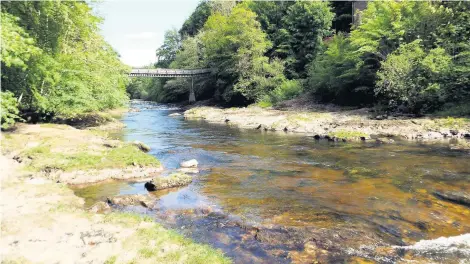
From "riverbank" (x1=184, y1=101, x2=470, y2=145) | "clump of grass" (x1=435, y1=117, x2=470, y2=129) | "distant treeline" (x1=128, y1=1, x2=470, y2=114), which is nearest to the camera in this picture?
"riverbank" (x1=184, y1=101, x2=470, y2=145)

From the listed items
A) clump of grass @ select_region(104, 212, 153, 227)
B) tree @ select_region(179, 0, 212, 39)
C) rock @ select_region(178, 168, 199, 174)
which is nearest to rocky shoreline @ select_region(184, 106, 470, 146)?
rock @ select_region(178, 168, 199, 174)

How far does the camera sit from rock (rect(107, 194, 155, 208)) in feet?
38.0

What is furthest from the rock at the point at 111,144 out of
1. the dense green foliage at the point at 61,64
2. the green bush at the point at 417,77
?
the green bush at the point at 417,77

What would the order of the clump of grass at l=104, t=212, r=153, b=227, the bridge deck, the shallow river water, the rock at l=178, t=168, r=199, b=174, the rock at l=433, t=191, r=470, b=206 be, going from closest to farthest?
the shallow river water < the clump of grass at l=104, t=212, r=153, b=227 < the rock at l=433, t=191, r=470, b=206 < the rock at l=178, t=168, r=199, b=174 < the bridge deck

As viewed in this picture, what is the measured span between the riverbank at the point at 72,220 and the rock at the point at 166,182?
5.68 feet

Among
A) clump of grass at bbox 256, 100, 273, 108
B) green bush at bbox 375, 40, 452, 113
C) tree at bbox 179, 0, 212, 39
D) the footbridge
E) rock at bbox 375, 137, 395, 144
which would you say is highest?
tree at bbox 179, 0, 212, 39

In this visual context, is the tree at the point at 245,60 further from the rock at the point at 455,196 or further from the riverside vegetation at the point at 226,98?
the rock at the point at 455,196

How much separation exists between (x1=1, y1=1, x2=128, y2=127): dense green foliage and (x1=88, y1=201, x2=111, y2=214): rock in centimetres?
1123

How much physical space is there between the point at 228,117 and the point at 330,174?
90.1 feet

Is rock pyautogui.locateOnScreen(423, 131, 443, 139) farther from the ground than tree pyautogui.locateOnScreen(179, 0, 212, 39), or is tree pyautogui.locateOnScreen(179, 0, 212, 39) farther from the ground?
tree pyautogui.locateOnScreen(179, 0, 212, 39)

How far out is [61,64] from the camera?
24.6 m

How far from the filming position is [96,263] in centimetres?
701

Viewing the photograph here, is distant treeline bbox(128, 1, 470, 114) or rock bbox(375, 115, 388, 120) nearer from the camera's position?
distant treeline bbox(128, 1, 470, 114)

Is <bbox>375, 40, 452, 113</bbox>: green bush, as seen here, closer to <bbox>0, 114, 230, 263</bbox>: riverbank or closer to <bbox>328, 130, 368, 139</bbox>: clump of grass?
<bbox>328, 130, 368, 139</bbox>: clump of grass
